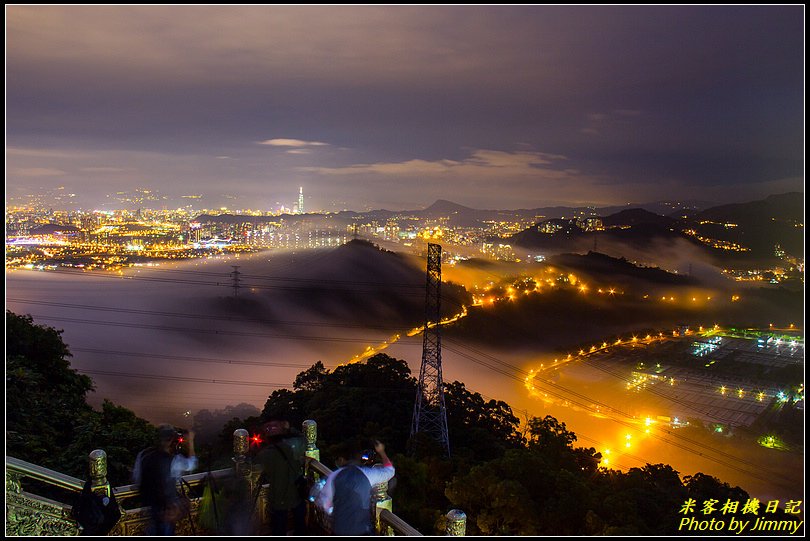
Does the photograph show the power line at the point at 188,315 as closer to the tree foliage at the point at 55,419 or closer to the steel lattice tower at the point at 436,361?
the tree foliage at the point at 55,419

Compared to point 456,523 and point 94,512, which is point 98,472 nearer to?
point 94,512

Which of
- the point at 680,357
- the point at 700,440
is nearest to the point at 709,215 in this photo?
the point at 680,357

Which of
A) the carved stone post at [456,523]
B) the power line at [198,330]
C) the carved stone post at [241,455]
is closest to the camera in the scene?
the carved stone post at [456,523]

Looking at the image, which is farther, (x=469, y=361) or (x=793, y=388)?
(x=469, y=361)

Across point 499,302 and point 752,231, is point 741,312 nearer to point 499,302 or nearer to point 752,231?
point 752,231

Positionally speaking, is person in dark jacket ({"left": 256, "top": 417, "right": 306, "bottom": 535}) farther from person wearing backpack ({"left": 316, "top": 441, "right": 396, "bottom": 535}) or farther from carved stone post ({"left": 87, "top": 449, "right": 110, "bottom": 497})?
carved stone post ({"left": 87, "top": 449, "right": 110, "bottom": 497})

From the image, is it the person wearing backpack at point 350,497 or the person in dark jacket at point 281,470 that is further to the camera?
the person in dark jacket at point 281,470

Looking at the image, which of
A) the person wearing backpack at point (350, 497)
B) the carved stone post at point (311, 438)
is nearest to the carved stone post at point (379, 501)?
the person wearing backpack at point (350, 497)

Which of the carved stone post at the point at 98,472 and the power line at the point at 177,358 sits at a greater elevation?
the carved stone post at the point at 98,472
